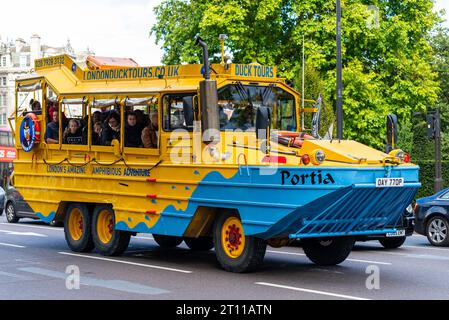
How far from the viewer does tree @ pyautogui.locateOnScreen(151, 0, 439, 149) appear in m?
34.5

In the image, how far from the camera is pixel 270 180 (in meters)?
11.2

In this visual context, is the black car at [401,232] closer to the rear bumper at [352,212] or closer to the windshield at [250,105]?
the windshield at [250,105]

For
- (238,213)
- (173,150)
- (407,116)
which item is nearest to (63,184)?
(173,150)

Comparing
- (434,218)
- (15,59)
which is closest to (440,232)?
(434,218)

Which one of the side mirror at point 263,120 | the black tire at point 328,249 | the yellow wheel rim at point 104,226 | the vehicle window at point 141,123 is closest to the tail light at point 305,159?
the side mirror at point 263,120

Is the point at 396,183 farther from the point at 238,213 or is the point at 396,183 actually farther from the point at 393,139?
the point at 238,213

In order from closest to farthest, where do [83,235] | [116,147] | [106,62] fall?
[116,147], [83,235], [106,62]

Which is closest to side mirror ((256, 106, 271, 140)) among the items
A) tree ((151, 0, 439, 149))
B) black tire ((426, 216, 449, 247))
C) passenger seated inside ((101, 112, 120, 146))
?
passenger seated inside ((101, 112, 120, 146))

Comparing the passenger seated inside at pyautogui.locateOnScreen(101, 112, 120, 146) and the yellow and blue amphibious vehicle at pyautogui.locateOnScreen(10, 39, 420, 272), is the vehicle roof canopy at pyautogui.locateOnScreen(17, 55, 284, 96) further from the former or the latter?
the passenger seated inside at pyautogui.locateOnScreen(101, 112, 120, 146)

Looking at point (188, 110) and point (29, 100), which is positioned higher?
point (29, 100)

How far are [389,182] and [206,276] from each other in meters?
2.85

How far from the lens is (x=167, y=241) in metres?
16.2

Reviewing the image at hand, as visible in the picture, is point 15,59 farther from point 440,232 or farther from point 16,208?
point 440,232

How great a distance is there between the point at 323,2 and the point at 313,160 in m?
25.6
